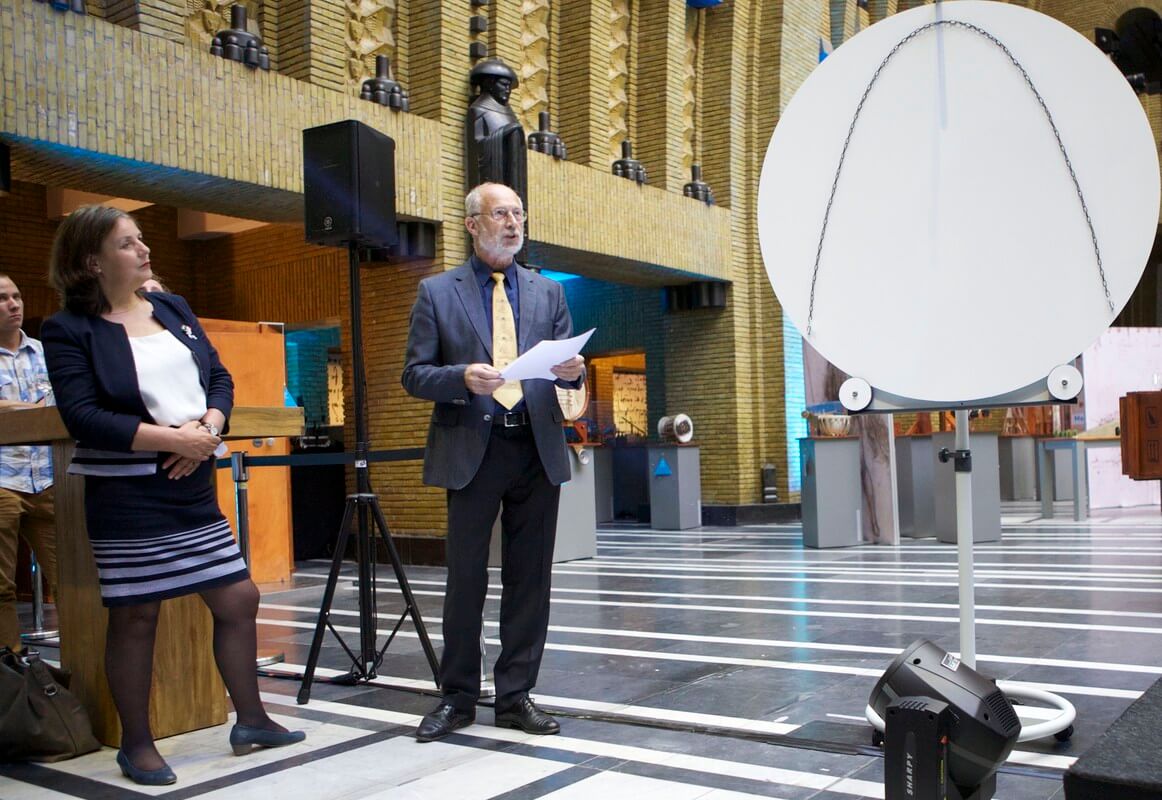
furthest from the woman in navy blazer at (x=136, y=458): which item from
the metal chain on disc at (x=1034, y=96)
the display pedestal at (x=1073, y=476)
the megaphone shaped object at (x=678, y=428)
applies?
the display pedestal at (x=1073, y=476)

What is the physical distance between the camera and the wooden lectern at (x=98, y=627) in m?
3.30

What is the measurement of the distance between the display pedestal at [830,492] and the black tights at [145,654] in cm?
713

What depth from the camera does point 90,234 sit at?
2.96 m

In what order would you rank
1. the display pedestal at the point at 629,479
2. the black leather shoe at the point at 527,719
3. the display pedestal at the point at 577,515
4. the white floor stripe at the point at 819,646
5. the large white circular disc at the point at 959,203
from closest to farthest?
the large white circular disc at the point at 959,203
the black leather shoe at the point at 527,719
the white floor stripe at the point at 819,646
the display pedestal at the point at 577,515
the display pedestal at the point at 629,479

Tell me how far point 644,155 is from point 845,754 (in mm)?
9901

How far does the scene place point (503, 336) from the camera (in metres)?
3.39

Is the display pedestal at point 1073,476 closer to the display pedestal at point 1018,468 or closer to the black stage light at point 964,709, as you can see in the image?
the display pedestal at point 1018,468

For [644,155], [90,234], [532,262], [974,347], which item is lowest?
[974,347]

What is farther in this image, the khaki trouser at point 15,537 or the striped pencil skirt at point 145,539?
the khaki trouser at point 15,537

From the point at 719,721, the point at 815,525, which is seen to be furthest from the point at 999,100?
the point at 815,525

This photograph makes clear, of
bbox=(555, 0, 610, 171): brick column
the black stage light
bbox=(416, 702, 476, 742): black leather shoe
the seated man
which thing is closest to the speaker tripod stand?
bbox=(416, 702, 476, 742): black leather shoe

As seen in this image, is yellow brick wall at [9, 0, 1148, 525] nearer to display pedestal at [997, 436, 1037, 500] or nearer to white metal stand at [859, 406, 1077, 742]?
display pedestal at [997, 436, 1037, 500]

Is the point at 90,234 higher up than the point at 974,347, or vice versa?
the point at 90,234

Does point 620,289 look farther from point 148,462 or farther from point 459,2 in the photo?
point 148,462
